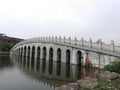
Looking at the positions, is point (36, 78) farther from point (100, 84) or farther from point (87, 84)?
point (100, 84)

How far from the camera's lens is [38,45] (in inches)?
2276

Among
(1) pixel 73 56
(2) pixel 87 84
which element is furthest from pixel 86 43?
(2) pixel 87 84

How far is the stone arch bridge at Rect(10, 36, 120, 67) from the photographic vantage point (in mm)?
29711

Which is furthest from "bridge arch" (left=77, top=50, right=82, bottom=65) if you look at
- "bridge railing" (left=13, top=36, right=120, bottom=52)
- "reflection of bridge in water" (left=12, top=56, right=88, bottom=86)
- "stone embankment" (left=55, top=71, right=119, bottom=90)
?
"stone embankment" (left=55, top=71, right=119, bottom=90)

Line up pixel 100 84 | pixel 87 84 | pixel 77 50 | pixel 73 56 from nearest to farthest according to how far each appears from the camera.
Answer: pixel 100 84 < pixel 87 84 < pixel 77 50 < pixel 73 56

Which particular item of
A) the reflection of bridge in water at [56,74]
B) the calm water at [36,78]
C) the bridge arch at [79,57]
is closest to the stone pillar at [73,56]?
the bridge arch at [79,57]

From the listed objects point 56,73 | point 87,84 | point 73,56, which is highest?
point 73,56

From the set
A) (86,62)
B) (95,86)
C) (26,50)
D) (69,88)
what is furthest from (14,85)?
(26,50)

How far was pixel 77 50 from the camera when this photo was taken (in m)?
37.8

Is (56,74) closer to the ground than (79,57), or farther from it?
closer to the ground

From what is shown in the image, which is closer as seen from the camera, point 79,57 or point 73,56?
point 73,56

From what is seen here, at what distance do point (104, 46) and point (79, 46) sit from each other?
22.5 feet

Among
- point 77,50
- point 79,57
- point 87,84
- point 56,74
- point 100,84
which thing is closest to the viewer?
point 100,84

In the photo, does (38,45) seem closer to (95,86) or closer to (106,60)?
(106,60)
